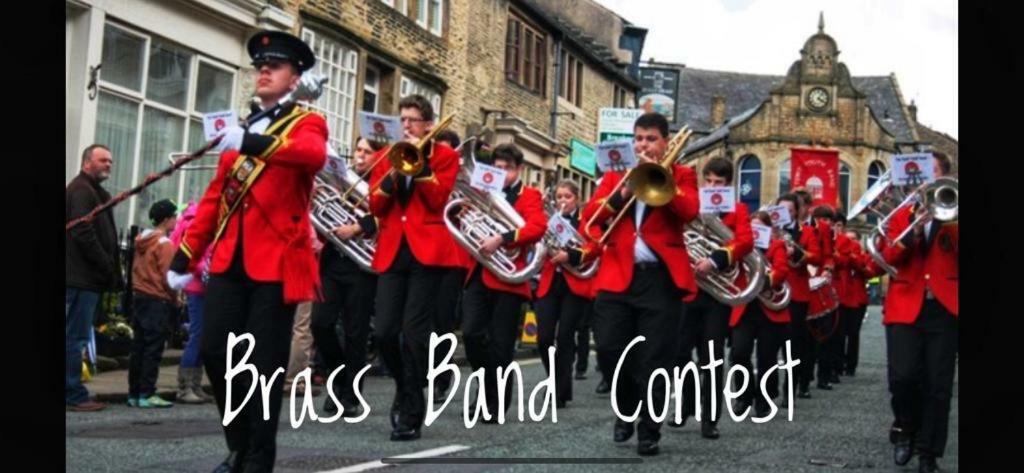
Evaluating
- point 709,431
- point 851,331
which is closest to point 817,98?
point 851,331

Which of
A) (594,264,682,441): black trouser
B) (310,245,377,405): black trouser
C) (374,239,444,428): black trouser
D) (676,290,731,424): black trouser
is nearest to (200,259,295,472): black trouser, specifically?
(374,239,444,428): black trouser

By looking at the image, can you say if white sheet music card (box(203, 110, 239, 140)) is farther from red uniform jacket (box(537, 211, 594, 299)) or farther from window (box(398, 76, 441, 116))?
window (box(398, 76, 441, 116))

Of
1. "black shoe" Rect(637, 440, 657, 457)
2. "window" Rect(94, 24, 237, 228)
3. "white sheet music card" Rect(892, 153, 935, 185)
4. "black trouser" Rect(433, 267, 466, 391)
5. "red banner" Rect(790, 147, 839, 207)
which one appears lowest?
"black shoe" Rect(637, 440, 657, 457)

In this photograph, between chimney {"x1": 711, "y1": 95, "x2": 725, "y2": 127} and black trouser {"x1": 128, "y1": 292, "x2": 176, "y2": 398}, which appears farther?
chimney {"x1": 711, "y1": 95, "x2": 725, "y2": 127}

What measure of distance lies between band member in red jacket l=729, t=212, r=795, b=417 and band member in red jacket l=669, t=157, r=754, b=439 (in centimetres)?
59

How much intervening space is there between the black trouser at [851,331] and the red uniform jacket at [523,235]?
7.13 meters

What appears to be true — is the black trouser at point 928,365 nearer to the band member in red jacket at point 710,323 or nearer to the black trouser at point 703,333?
the band member in red jacket at point 710,323

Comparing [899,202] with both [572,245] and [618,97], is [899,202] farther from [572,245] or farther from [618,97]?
[618,97]

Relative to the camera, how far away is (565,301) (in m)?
13.4

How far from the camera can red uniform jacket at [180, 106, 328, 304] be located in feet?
22.6

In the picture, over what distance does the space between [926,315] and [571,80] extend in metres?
29.8
